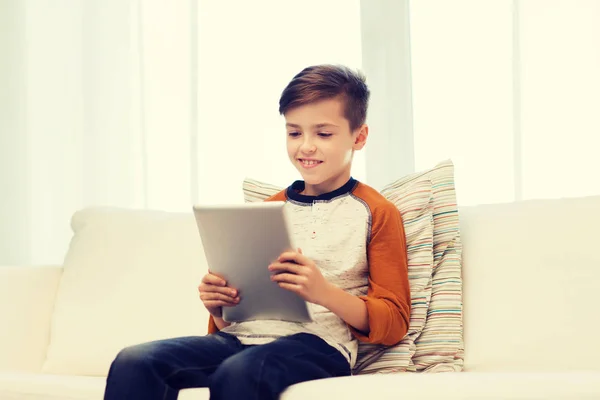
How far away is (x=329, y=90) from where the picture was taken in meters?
1.56

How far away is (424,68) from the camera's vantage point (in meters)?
2.49

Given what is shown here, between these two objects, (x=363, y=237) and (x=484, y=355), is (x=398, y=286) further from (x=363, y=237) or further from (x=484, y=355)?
(x=484, y=355)

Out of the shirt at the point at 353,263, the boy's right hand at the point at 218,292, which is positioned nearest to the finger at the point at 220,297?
the boy's right hand at the point at 218,292

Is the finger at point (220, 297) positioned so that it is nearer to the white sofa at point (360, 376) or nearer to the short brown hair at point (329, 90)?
A: the white sofa at point (360, 376)

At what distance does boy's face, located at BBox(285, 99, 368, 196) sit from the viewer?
60.4 inches

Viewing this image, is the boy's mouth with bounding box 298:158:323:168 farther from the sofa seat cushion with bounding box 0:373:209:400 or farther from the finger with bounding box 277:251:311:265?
the sofa seat cushion with bounding box 0:373:209:400

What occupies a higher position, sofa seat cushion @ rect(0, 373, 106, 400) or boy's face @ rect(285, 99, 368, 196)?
boy's face @ rect(285, 99, 368, 196)

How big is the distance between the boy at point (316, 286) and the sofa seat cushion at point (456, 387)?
9 cm

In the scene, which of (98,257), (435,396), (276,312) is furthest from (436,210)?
(98,257)

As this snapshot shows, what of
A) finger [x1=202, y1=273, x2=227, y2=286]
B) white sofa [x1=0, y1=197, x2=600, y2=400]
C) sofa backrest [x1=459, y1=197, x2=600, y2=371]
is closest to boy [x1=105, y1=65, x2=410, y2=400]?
finger [x1=202, y1=273, x2=227, y2=286]

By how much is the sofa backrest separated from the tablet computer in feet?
1.46

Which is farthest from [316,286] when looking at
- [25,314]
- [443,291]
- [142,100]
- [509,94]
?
[142,100]

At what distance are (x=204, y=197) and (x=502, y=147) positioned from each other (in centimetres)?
105

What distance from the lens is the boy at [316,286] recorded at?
4.18 ft
